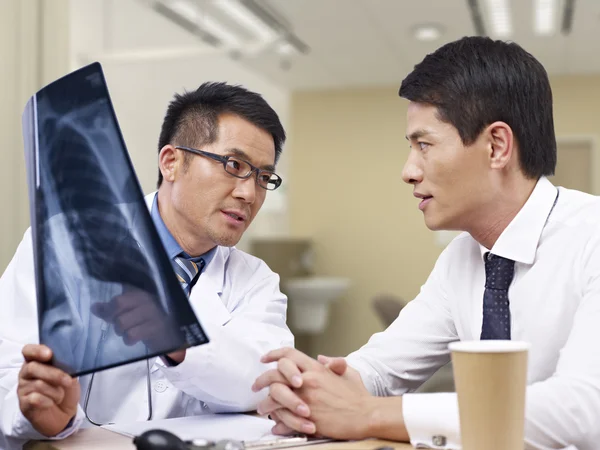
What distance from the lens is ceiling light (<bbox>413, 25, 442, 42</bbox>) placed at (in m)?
4.60

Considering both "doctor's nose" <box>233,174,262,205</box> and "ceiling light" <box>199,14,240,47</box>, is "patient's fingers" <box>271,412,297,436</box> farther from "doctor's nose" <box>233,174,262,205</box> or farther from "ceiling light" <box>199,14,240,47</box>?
"ceiling light" <box>199,14,240,47</box>

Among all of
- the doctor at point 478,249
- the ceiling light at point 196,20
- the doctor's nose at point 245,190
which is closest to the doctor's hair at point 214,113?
the doctor's nose at point 245,190

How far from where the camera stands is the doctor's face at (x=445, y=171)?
1.30 metres

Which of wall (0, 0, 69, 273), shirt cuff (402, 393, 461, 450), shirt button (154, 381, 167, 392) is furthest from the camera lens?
wall (0, 0, 69, 273)

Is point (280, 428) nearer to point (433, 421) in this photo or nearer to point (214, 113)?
point (433, 421)

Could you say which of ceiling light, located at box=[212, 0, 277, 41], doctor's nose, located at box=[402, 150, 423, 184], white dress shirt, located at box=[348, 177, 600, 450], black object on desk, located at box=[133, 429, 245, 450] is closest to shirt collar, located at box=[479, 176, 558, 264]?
white dress shirt, located at box=[348, 177, 600, 450]

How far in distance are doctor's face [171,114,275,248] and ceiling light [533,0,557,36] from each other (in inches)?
119

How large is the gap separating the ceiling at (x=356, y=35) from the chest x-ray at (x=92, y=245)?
289cm

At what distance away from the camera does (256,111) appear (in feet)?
5.41

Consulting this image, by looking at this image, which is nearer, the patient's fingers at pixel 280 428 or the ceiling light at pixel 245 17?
the patient's fingers at pixel 280 428

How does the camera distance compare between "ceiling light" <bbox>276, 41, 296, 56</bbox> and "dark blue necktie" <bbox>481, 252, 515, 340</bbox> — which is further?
"ceiling light" <bbox>276, 41, 296, 56</bbox>

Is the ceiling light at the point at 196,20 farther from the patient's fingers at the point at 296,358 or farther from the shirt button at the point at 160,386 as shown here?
the patient's fingers at the point at 296,358

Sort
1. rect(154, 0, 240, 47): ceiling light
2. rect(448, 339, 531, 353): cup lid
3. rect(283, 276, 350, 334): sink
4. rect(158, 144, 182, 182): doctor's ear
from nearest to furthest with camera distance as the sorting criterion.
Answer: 1. rect(448, 339, 531, 353): cup lid
2. rect(158, 144, 182, 182): doctor's ear
3. rect(154, 0, 240, 47): ceiling light
4. rect(283, 276, 350, 334): sink

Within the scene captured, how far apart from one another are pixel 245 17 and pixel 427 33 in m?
1.29
